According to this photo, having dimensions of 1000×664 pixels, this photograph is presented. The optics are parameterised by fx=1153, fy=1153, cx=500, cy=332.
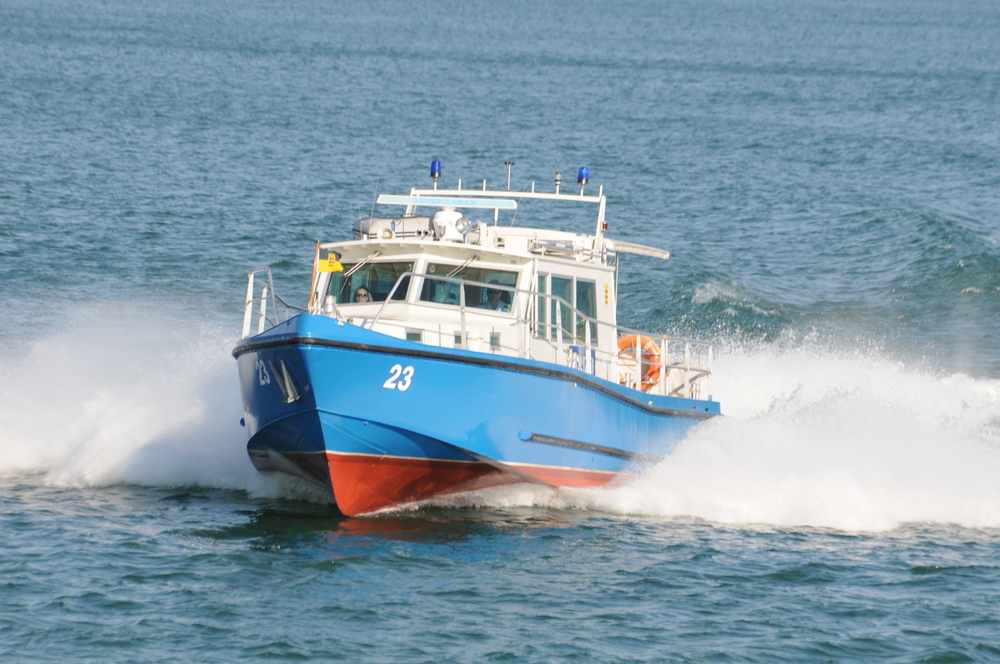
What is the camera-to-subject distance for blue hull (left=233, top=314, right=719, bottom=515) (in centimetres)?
983

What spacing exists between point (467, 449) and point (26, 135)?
97.2 ft

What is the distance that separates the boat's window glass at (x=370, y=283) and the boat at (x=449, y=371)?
0.7 inches

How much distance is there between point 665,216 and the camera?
30.4 m

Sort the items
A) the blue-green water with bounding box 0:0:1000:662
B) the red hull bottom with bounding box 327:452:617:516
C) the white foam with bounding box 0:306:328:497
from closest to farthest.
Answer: the blue-green water with bounding box 0:0:1000:662 < the red hull bottom with bounding box 327:452:617:516 < the white foam with bounding box 0:306:328:497

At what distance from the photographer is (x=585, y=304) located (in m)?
12.4

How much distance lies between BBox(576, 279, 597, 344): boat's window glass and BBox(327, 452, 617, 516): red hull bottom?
1747 millimetres

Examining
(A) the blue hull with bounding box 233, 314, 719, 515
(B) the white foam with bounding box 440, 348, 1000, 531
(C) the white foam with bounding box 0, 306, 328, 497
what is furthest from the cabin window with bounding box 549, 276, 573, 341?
(C) the white foam with bounding box 0, 306, 328, 497

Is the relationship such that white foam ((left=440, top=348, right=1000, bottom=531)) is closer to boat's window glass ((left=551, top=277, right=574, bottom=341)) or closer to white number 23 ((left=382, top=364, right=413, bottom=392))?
boat's window glass ((left=551, top=277, right=574, bottom=341))

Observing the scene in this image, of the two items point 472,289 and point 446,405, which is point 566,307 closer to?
point 472,289

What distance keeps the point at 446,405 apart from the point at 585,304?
2.82 m

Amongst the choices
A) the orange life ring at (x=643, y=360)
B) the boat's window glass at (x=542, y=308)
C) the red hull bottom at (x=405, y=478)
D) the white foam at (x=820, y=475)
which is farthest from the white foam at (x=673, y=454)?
the boat's window glass at (x=542, y=308)

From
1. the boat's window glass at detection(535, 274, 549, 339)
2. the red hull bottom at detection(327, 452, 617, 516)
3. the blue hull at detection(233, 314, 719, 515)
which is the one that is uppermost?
the boat's window glass at detection(535, 274, 549, 339)

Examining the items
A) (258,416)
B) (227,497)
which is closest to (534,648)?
(258,416)

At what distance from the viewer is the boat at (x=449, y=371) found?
993 centimetres
